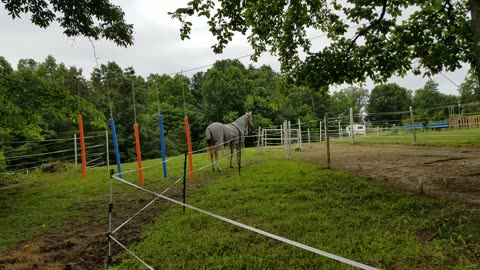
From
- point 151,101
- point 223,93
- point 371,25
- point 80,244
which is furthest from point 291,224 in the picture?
point 151,101

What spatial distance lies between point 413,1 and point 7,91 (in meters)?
7.92

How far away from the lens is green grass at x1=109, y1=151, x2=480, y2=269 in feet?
11.4

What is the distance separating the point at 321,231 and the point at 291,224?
42 centimetres

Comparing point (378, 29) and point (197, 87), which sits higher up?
point (197, 87)

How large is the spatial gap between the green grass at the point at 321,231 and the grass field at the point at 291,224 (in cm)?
1

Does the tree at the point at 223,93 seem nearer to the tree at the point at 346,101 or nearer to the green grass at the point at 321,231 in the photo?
the tree at the point at 346,101

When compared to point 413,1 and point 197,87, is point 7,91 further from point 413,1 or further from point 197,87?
point 197,87

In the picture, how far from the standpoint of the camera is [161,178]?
366 inches

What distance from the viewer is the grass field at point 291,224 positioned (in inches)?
138

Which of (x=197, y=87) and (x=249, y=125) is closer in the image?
(x=249, y=125)

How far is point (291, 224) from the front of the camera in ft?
14.9

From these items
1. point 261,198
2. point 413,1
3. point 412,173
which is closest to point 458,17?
point 413,1

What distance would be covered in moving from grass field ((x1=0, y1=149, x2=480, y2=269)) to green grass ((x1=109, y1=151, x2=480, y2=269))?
0.01 meters

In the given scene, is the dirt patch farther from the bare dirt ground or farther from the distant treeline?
the bare dirt ground
